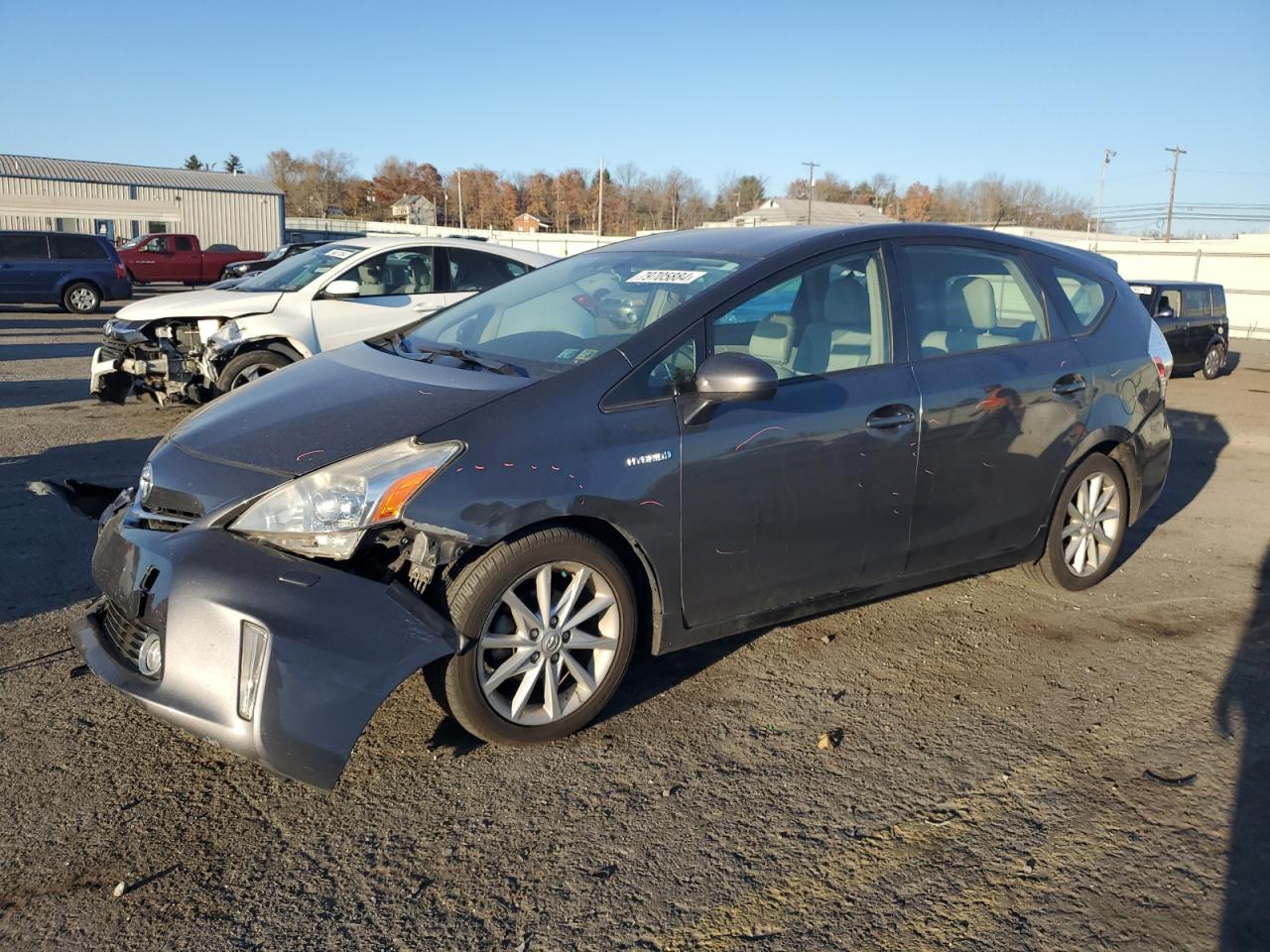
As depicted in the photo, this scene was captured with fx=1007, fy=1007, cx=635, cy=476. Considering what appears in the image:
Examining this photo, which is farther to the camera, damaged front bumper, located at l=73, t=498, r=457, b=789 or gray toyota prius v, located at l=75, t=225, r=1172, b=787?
gray toyota prius v, located at l=75, t=225, r=1172, b=787

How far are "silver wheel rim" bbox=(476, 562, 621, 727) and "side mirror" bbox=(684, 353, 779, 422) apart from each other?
0.73 meters

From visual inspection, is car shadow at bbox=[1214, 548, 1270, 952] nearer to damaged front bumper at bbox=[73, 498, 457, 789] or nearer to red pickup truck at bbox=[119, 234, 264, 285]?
damaged front bumper at bbox=[73, 498, 457, 789]

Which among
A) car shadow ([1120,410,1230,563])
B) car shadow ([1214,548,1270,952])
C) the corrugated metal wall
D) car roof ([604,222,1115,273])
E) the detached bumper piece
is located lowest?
car shadow ([1214,548,1270,952])

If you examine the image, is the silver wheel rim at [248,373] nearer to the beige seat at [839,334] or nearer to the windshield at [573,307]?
the windshield at [573,307]

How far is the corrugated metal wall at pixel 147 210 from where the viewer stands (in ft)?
131

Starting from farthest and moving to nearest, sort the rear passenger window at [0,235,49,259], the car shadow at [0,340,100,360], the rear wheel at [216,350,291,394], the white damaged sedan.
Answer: the rear passenger window at [0,235,49,259], the car shadow at [0,340,100,360], the white damaged sedan, the rear wheel at [216,350,291,394]

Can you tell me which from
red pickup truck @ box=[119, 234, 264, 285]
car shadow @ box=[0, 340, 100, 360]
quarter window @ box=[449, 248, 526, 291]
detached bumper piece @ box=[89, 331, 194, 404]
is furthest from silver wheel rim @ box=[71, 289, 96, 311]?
quarter window @ box=[449, 248, 526, 291]

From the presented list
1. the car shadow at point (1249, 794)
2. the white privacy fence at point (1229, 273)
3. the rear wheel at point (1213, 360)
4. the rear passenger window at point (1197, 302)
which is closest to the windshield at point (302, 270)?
the car shadow at point (1249, 794)

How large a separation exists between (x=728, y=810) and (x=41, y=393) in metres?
10.2

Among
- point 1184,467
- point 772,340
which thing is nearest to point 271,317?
point 772,340

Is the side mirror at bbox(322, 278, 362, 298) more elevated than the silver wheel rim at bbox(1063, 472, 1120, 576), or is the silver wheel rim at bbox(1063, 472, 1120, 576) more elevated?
the side mirror at bbox(322, 278, 362, 298)

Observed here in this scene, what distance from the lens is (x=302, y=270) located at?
376 inches

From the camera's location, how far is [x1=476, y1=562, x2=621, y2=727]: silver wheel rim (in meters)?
3.31

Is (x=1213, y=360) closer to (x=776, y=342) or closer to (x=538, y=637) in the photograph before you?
(x=776, y=342)
